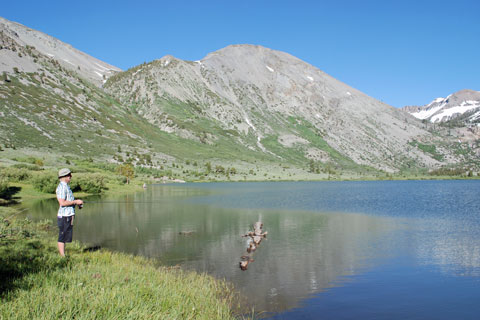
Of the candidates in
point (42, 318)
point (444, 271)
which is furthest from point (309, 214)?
point (42, 318)

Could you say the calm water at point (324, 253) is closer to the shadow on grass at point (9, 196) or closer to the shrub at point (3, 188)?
the shadow on grass at point (9, 196)

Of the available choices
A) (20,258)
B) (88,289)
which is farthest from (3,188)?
(88,289)

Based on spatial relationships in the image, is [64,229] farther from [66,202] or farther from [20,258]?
[20,258]

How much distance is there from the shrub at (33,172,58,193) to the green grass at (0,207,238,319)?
38567 millimetres

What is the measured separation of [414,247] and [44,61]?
19101cm

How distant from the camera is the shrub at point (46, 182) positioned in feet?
165

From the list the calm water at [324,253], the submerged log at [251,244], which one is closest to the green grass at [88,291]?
the calm water at [324,253]

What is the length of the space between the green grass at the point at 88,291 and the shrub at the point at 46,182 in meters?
38.6

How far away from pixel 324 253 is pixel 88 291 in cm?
1613

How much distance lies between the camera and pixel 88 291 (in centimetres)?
981

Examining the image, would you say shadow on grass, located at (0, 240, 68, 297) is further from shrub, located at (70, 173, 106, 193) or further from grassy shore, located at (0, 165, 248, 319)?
shrub, located at (70, 173, 106, 193)

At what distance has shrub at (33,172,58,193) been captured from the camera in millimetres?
50344

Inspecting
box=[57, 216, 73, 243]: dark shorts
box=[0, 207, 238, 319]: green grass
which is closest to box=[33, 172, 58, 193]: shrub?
box=[0, 207, 238, 319]: green grass

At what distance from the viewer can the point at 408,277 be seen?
1805 cm
